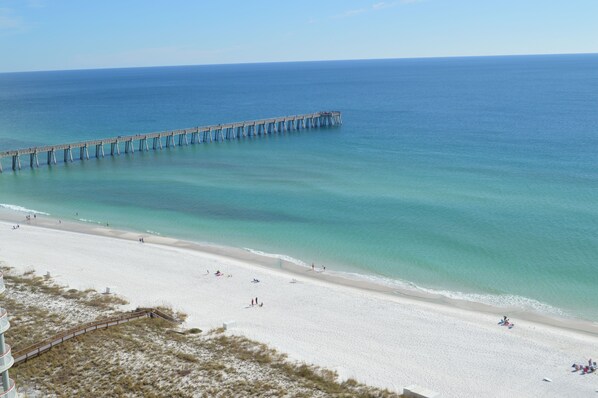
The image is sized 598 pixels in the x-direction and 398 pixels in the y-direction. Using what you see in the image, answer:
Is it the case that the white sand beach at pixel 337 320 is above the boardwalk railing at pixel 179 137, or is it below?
below

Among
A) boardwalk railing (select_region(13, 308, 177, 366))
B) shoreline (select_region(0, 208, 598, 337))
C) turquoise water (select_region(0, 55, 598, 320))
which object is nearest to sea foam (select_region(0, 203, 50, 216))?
shoreline (select_region(0, 208, 598, 337))

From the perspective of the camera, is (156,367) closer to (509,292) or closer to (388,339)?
(388,339)

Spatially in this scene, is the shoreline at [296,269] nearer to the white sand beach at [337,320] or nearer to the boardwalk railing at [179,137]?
the white sand beach at [337,320]

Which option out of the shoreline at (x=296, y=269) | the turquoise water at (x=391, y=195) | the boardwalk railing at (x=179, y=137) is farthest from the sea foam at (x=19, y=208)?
the boardwalk railing at (x=179, y=137)

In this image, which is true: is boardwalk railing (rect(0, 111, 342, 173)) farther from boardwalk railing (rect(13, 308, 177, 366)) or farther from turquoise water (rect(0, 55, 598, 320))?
boardwalk railing (rect(13, 308, 177, 366))

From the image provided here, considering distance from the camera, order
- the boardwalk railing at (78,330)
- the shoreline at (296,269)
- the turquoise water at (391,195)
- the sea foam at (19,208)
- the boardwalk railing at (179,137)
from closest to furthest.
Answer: the boardwalk railing at (78,330)
the shoreline at (296,269)
the turquoise water at (391,195)
the sea foam at (19,208)
the boardwalk railing at (179,137)

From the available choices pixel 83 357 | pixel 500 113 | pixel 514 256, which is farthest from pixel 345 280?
pixel 500 113
